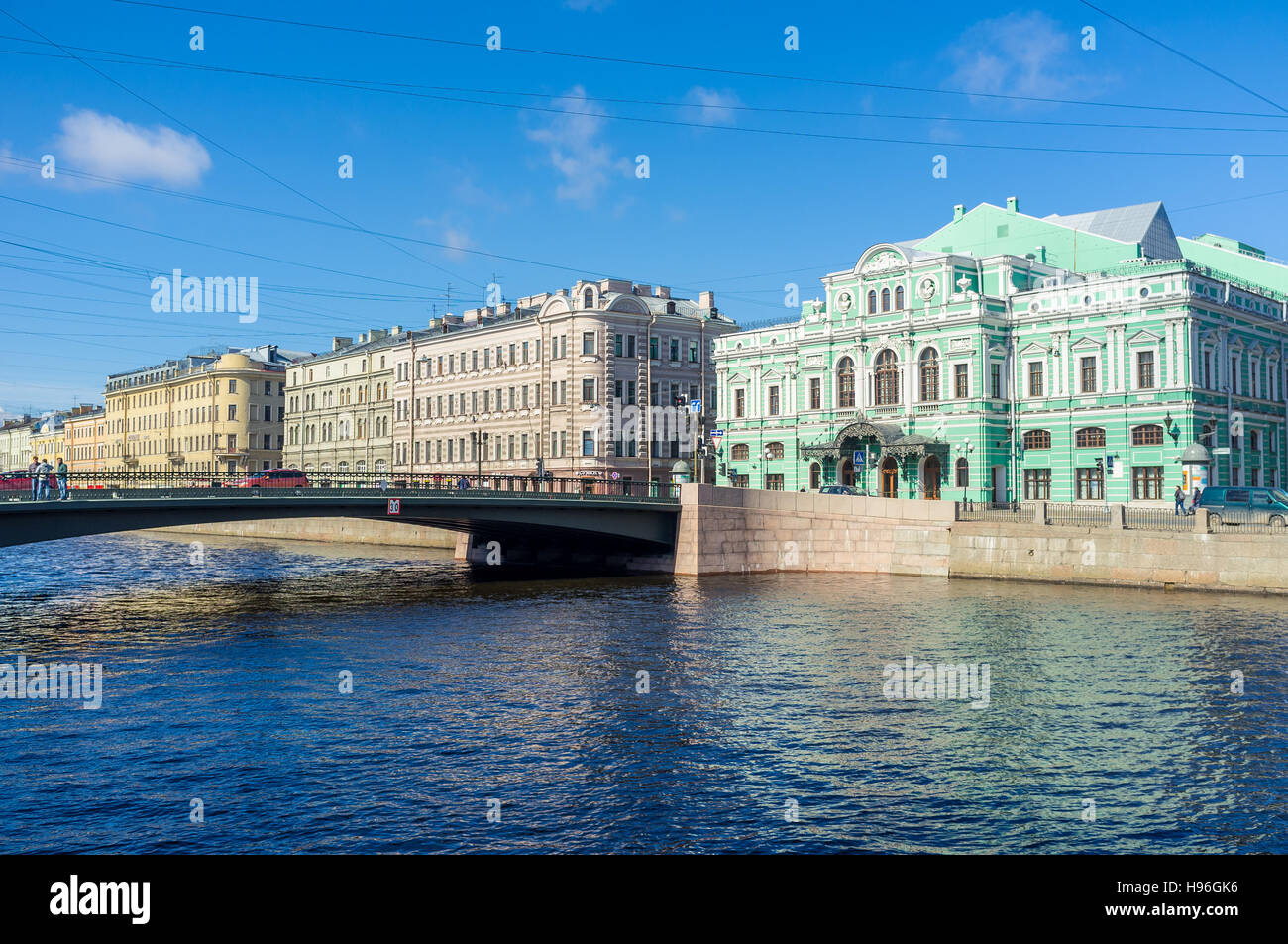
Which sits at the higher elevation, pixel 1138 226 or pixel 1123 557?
pixel 1138 226

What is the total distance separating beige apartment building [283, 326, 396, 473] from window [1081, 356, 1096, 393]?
51.5m

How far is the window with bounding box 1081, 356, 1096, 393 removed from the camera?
1973 inches

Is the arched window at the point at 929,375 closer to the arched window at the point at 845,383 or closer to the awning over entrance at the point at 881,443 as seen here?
the awning over entrance at the point at 881,443

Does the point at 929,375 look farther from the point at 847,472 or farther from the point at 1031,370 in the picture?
the point at 847,472

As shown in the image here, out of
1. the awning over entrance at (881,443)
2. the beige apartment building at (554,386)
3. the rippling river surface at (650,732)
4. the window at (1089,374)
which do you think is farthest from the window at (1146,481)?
the beige apartment building at (554,386)

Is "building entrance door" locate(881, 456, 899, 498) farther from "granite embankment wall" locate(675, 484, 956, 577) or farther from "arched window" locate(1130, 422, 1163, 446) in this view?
"granite embankment wall" locate(675, 484, 956, 577)

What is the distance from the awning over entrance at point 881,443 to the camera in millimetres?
53188

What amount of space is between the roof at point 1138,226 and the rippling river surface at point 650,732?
109 feet

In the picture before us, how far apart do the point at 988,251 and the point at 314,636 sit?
161ft

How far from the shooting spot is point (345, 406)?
8912cm

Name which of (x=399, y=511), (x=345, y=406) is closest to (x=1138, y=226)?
(x=399, y=511)

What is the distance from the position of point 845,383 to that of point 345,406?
154ft
